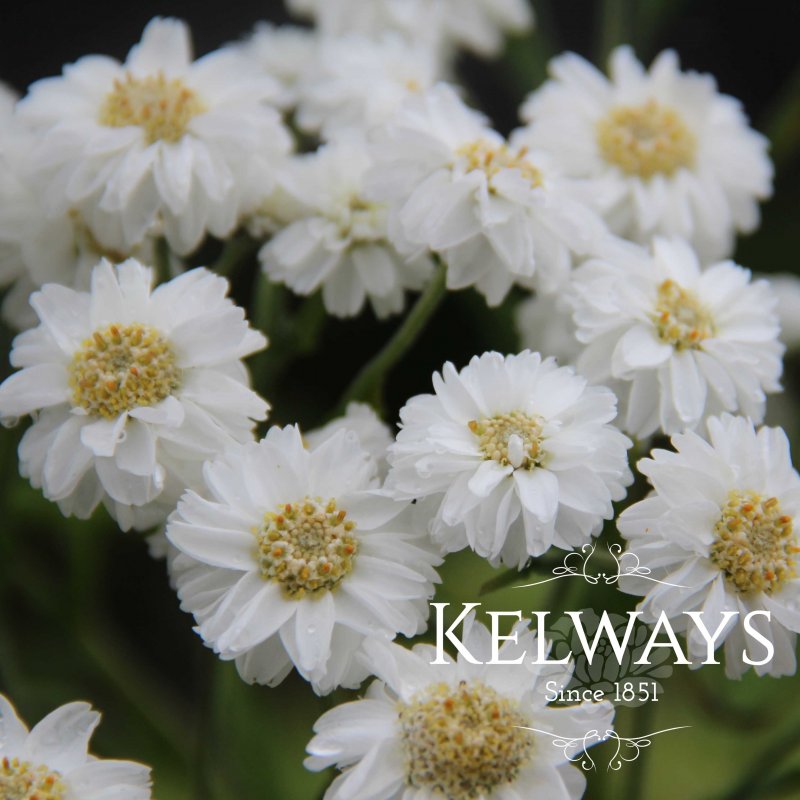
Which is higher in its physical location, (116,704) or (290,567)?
(290,567)

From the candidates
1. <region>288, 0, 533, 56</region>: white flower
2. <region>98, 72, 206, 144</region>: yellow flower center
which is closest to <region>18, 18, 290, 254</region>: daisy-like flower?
<region>98, 72, 206, 144</region>: yellow flower center

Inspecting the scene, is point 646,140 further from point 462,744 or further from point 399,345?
point 462,744

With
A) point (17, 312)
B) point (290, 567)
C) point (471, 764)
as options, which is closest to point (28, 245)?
point (17, 312)

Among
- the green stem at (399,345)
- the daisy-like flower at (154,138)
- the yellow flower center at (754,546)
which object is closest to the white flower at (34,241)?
the daisy-like flower at (154,138)

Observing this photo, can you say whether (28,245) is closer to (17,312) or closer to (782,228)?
(17,312)

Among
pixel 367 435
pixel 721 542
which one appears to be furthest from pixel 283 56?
pixel 721 542

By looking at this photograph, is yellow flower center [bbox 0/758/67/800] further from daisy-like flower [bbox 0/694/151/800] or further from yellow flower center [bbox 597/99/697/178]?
yellow flower center [bbox 597/99/697/178]

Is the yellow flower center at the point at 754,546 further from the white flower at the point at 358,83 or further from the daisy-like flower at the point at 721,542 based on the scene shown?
the white flower at the point at 358,83
